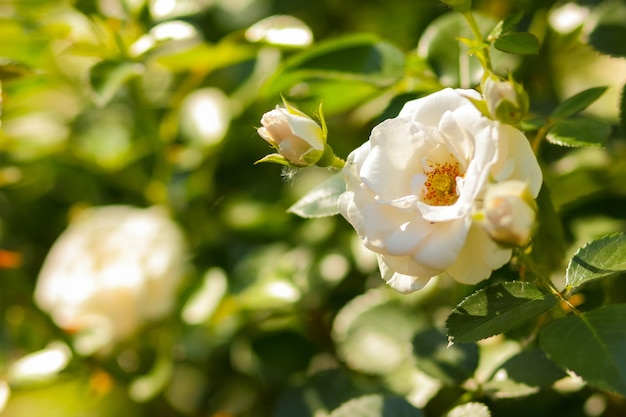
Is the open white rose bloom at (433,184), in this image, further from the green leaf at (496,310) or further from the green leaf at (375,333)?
the green leaf at (375,333)

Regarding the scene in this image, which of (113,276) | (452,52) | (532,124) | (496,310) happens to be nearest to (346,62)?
(452,52)

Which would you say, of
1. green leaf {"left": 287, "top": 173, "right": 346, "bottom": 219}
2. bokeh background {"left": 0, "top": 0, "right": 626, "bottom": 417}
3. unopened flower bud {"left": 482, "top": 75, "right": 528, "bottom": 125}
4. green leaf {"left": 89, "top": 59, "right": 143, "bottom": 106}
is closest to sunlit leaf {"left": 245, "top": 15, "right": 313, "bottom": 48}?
bokeh background {"left": 0, "top": 0, "right": 626, "bottom": 417}

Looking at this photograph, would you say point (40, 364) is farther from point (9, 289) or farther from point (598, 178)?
point (598, 178)

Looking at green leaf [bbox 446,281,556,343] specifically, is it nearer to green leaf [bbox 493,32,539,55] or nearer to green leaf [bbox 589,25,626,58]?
green leaf [bbox 493,32,539,55]

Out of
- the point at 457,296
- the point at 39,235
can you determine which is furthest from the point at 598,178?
the point at 39,235

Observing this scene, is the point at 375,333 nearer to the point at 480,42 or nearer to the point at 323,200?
the point at 323,200
